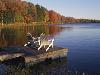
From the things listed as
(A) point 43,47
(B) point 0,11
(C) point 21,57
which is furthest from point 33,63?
(B) point 0,11

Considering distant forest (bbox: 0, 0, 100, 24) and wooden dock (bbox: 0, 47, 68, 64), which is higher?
distant forest (bbox: 0, 0, 100, 24)

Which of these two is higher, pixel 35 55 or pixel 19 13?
pixel 19 13

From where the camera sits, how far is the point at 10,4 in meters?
103

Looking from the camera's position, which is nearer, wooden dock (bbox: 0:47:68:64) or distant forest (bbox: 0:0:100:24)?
wooden dock (bbox: 0:47:68:64)

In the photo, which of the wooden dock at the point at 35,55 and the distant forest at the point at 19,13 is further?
the distant forest at the point at 19,13

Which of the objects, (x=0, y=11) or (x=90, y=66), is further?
(x=0, y=11)

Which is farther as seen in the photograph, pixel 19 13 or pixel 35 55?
pixel 19 13

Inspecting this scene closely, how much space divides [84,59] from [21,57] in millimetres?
6738

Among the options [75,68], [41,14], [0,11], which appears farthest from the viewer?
[41,14]

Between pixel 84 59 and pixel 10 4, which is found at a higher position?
pixel 10 4

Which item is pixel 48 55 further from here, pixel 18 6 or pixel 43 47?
pixel 18 6

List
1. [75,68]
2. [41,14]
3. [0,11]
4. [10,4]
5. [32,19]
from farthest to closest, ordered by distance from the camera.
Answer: [41,14] → [32,19] → [10,4] → [0,11] → [75,68]

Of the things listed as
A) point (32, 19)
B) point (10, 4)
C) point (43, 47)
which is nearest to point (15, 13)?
point (10, 4)

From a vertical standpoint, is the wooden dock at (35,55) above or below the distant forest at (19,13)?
below
